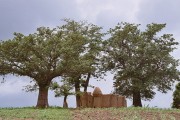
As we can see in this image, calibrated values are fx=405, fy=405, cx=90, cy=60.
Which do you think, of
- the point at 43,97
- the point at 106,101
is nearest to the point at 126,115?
the point at 106,101

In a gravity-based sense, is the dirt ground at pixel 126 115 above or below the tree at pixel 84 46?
below

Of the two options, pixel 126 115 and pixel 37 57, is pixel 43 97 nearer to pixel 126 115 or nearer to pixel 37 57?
pixel 37 57

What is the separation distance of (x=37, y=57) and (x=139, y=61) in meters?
13.0

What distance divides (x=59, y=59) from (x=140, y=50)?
11.1 meters

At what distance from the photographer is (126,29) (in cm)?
4512

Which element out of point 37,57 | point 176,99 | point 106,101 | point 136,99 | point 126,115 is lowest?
point 126,115

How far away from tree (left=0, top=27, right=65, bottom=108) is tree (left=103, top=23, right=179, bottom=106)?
997 cm

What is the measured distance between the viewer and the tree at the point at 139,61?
1736 inches

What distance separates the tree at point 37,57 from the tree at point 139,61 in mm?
9973

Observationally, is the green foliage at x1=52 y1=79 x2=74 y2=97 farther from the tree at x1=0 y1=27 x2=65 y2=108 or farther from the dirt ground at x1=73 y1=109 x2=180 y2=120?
the dirt ground at x1=73 y1=109 x2=180 y2=120

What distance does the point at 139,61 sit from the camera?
146 feet

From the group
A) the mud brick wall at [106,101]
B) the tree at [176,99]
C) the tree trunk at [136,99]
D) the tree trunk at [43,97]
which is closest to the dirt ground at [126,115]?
the mud brick wall at [106,101]

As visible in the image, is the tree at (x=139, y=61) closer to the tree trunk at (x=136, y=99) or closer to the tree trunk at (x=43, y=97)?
the tree trunk at (x=136, y=99)

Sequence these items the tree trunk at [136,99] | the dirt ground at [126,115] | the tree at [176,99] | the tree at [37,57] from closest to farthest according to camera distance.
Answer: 1. the dirt ground at [126,115]
2. the tree at [37,57]
3. the tree at [176,99]
4. the tree trunk at [136,99]
